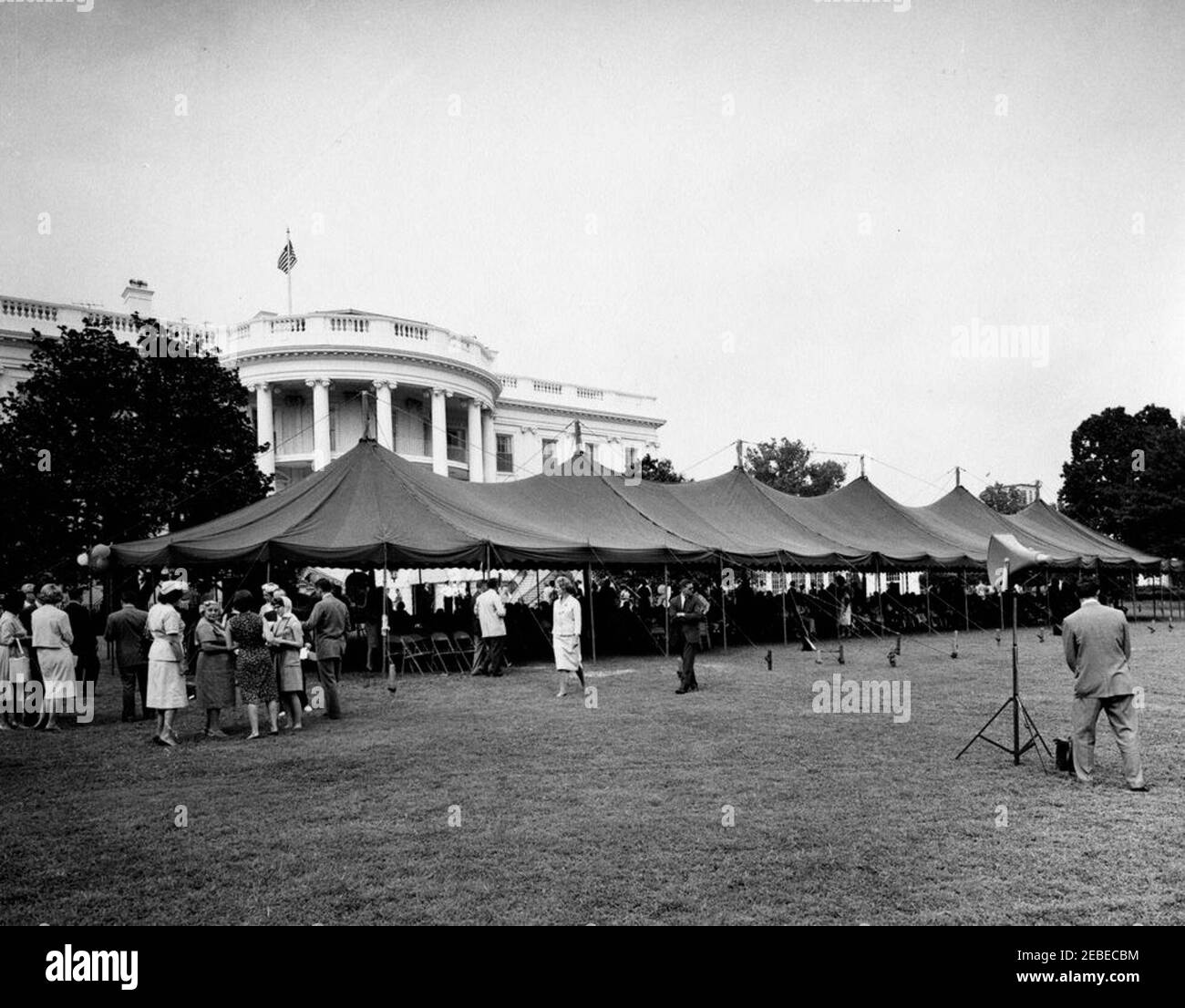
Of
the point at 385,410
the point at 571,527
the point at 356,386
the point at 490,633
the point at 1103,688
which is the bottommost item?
the point at 490,633

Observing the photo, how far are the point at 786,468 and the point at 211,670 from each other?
4466cm

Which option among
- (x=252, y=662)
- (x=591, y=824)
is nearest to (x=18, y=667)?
(x=252, y=662)

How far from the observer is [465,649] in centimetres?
1675

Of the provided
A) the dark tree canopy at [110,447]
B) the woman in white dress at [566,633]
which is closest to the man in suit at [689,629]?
the woman in white dress at [566,633]

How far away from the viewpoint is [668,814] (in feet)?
18.5

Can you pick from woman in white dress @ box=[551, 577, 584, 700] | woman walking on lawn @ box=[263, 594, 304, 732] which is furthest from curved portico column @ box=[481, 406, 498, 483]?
woman walking on lawn @ box=[263, 594, 304, 732]

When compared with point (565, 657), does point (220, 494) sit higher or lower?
higher

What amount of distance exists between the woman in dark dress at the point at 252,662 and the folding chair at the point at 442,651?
5651 mm

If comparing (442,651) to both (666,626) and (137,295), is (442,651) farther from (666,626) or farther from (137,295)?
(137,295)

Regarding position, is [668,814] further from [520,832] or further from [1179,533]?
[1179,533]

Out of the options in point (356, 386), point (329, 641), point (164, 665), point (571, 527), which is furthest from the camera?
point (356, 386)

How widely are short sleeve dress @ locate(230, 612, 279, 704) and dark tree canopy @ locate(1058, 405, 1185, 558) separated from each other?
1249 inches

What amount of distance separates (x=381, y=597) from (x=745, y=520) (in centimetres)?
910
